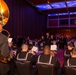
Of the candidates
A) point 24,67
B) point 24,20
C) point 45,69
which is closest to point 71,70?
point 45,69

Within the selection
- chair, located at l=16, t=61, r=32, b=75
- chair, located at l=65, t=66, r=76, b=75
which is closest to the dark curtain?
chair, located at l=16, t=61, r=32, b=75

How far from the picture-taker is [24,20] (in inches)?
530

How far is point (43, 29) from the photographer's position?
1830 cm

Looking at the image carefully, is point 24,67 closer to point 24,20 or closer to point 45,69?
point 45,69

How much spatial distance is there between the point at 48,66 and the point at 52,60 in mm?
188

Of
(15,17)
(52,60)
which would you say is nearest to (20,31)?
(15,17)

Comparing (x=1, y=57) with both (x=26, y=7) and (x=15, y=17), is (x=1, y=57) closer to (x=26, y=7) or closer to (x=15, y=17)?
(x=15, y=17)

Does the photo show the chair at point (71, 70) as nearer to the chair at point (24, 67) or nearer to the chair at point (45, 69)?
the chair at point (45, 69)

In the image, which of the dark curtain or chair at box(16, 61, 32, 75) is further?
the dark curtain

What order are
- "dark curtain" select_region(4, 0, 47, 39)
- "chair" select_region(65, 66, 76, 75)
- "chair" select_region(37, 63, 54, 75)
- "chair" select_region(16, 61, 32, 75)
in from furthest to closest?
"dark curtain" select_region(4, 0, 47, 39) < "chair" select_region(16, 61, 32, 75) < "chair" select_region(37, 63, 54, 75) < "chair" select_region(65, 66, 76, 75)

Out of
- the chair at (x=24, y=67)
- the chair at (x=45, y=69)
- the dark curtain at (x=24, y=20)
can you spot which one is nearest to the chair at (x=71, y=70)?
the chair at (x=45, y=69)

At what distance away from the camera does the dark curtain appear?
11.4 meters

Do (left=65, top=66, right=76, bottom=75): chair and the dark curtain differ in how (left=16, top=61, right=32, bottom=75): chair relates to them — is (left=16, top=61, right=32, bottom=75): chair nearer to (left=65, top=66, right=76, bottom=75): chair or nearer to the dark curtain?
(left=65, top=66, right=76, bottom=75): chair

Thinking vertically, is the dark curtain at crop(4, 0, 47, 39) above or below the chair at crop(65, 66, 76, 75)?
above
